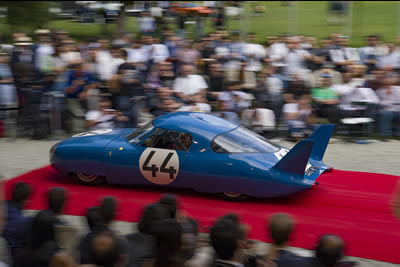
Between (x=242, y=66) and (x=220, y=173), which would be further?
(x=242, y=66)

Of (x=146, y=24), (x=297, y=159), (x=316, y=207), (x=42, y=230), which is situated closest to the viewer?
(x=42, y=230)

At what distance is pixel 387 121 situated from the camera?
38.1 ft

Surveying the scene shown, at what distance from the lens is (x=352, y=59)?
43.4 feet

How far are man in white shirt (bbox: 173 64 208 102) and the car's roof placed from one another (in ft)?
10.4

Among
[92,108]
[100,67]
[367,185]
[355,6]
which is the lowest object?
[367,185]

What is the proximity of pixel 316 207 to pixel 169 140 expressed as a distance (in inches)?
90.0

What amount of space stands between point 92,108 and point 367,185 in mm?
5769

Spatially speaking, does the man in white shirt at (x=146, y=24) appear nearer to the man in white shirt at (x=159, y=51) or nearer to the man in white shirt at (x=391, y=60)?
the man in white shirt at (x=159, y=51)

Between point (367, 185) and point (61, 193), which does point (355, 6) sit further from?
point (61, 193)

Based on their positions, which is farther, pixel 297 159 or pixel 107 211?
pixel 297 159

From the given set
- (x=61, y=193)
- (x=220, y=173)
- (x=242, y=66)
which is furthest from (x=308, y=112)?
(x=61, y=193)

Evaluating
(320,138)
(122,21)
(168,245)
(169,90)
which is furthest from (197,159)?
(122,21)

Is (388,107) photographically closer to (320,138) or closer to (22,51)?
(320,138)

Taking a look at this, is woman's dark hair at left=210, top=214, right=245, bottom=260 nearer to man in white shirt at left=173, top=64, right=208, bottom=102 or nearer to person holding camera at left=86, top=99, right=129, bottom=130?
person holding camera at left=86, top=99, right=129, bottom=130
